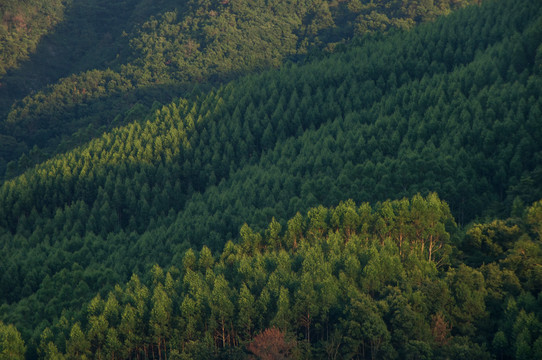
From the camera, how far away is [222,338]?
223 feet

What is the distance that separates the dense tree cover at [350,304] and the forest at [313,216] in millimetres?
232

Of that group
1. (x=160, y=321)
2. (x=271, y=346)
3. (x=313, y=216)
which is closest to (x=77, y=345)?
(x=160, y=321)

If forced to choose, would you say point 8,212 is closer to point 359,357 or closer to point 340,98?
point 340,98

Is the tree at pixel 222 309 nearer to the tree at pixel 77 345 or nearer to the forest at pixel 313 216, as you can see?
the forest at pixel 313 216

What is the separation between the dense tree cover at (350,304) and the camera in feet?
201

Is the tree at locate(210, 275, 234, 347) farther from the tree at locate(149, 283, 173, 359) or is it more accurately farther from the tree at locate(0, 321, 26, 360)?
the tree at locate(0, 321, 26, 360)

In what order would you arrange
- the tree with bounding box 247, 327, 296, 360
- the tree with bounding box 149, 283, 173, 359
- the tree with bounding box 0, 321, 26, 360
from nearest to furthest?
the tree with bounding box 247, 327, 296, 360 < the tree with bounding box 0, 321, 26, 360 < the tree with bounding box 149, 283, 173, 359

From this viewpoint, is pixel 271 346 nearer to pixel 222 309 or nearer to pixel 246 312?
pixel 246 312

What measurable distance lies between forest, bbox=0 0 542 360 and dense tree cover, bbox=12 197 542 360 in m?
0.23

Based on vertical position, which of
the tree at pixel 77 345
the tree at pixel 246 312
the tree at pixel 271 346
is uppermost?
the tree at pixel 271 346

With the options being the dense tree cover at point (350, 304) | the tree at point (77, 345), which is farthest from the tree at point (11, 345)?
the tree at point (77, 345)

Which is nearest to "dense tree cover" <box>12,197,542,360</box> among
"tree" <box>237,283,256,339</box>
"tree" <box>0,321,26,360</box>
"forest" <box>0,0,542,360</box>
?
"tree" <box>237,283,256,339</box>

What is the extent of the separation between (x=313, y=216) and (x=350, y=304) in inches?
825

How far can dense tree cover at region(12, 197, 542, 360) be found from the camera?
61.2m
